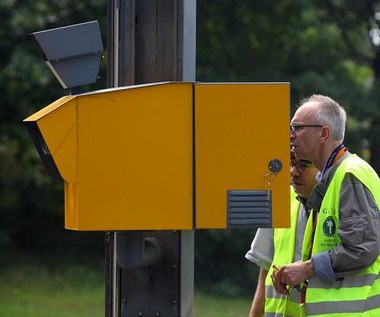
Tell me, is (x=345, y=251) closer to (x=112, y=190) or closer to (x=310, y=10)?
(x=112, y=190)

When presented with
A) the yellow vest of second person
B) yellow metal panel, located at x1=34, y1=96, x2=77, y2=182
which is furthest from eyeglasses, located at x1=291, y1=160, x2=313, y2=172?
yellow metal panel, located at x1=34, y1=96, x2=77, y2=182

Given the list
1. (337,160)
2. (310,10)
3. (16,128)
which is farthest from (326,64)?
(337,160)

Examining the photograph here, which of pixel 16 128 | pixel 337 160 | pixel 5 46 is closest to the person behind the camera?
pixel 337 160

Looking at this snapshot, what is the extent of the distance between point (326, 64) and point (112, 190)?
15696 mm

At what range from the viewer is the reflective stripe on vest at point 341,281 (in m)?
5.29

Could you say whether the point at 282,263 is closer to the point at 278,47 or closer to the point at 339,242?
the point at 339,242

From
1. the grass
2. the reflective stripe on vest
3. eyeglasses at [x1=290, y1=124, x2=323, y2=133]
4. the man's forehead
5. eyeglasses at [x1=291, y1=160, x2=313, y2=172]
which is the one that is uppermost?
the man's forehead

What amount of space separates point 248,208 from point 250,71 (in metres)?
15.3

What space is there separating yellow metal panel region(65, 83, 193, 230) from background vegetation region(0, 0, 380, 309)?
1303 centimetres

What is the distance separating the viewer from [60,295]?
1806cm

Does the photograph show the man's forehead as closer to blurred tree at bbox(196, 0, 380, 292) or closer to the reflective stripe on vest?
the reflective stripe on vest

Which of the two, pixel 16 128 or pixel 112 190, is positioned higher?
pixel 16 128

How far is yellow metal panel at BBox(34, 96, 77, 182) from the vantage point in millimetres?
4574

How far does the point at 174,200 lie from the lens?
4723 mm
